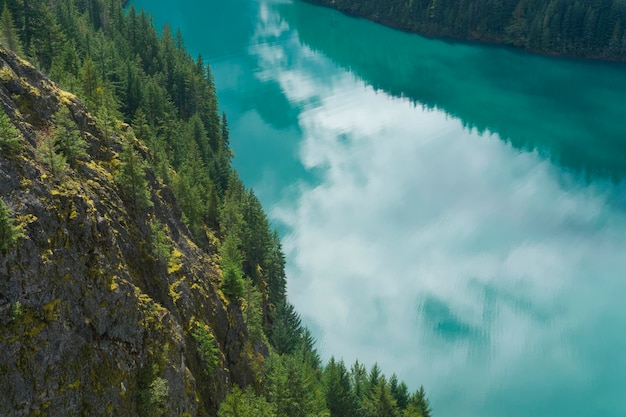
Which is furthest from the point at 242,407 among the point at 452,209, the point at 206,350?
the point at 452,209

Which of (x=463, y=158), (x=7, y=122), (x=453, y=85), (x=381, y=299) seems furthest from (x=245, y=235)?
(x=453, y=85)

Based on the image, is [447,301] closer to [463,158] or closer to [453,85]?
[463,158]

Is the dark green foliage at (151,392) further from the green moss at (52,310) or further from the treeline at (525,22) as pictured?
the treeline at (525,22)

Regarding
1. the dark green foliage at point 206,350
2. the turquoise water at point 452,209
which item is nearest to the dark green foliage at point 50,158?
the dark green foliage at point 206,350

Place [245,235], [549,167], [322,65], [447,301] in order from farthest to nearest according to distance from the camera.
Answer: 1. [322,65]
2. [549,167]
3. [447,301]
4. [245,235]

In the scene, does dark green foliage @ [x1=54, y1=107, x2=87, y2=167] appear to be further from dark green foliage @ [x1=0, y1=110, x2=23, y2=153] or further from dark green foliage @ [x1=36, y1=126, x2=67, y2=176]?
dark green foliage @ [x1=0, y1=110, x2=23, y2=153]

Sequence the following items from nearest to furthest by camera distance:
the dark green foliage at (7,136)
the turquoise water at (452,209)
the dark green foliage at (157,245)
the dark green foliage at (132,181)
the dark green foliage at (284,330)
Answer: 1. the dark green foliage at (7,136)
2. the dark green foliage at (157,245)
3. the dark green foliage at (132,181)
4. the dark green foliage at (284,330)
5. the turquoise water at (452,209)
